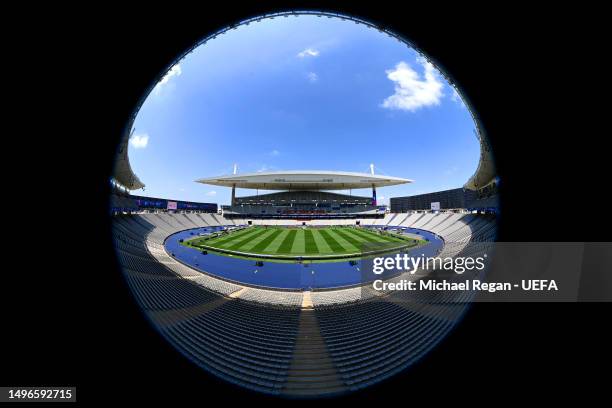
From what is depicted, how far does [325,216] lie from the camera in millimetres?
51375

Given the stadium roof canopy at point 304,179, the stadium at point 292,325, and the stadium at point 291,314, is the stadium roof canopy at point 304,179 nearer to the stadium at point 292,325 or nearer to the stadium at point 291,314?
the stadium at point 291,314

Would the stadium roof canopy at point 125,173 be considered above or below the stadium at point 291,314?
above

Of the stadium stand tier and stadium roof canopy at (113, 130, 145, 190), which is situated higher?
stadium roof canopy at (113, 130, 145, 190)

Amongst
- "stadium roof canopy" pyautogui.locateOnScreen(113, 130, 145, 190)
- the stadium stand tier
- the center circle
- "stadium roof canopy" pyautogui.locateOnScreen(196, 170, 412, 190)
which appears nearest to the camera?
the stadium stand tier

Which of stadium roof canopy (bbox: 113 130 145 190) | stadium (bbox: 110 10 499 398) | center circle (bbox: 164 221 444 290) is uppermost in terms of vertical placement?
stadium roof canopy (bbox: 113 130 145 190)

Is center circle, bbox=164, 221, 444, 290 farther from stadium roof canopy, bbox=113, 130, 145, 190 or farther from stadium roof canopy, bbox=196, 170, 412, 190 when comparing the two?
stadium roof canopy, bbox=196, 170, 412, 190

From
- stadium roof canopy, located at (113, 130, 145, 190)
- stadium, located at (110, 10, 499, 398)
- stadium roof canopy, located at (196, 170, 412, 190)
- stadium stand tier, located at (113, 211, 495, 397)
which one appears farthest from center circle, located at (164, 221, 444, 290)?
stadium roof canopy, located at (196, 170, 412, 190)

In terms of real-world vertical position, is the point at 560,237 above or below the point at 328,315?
above

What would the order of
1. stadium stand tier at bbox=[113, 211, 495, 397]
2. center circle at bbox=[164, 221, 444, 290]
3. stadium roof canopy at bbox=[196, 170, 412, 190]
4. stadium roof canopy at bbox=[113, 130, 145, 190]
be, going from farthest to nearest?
stadium roof canopy at bbox=[196, 170, 412, 190], stadium roof canopy at bbox=[113, 130, 145, 190], center circle at bbox=[164, 221, 444, 290], stadium stand tier at bbox=[113, 211, 495, 397]

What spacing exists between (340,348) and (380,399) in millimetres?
2455

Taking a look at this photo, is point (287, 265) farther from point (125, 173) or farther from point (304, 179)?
point (304, 179)

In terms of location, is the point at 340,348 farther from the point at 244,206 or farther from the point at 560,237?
the point at 244,206

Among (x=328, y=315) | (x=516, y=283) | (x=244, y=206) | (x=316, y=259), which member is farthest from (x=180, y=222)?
(x=516, y=283)

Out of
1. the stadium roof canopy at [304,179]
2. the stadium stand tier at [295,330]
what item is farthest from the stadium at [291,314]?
the stadium roof canopy at [304,179]
